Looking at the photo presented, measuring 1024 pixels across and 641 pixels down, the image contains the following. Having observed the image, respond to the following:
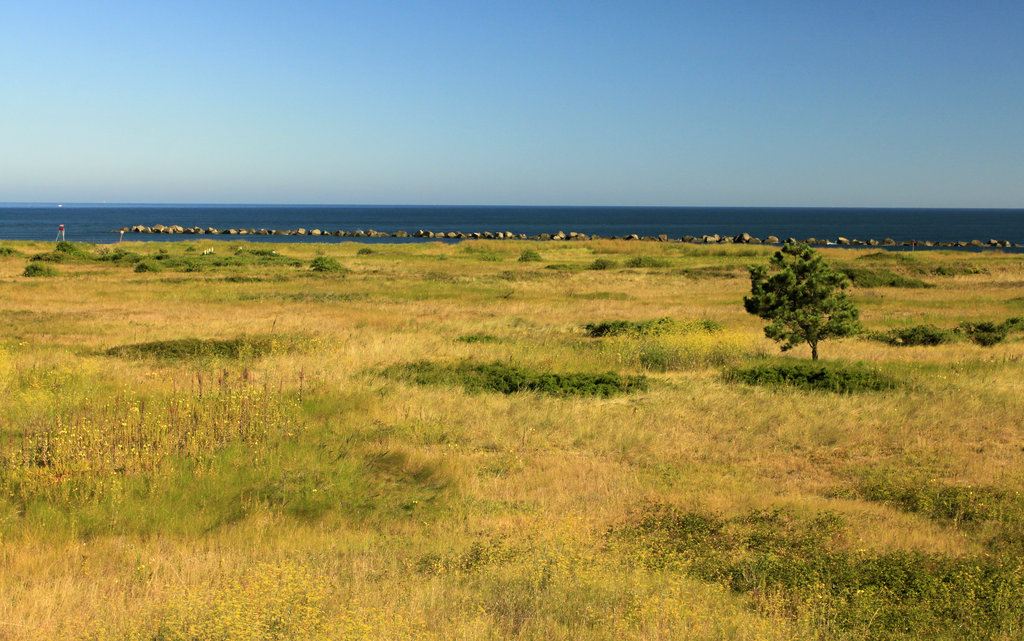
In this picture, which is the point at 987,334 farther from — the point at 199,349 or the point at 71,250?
the point at 71,250

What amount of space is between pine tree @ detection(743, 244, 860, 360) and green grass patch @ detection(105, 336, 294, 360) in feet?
42.1

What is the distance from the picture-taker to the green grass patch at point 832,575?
230 inches

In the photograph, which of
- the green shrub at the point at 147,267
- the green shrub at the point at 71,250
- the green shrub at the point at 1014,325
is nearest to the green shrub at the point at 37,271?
the green shrub at the point at 147,267

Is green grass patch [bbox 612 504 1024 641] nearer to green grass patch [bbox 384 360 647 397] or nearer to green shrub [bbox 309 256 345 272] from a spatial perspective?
green grass patch [bbox 384 360 647 397]

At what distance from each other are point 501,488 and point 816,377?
31.9 feet

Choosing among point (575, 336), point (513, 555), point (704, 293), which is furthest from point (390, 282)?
point (513, 555)

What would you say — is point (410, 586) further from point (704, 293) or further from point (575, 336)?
point (704, 293)

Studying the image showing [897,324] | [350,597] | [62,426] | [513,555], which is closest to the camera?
[350,597]

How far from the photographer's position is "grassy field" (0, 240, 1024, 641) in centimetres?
584

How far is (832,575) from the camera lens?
265 inches

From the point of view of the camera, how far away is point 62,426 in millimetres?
10461

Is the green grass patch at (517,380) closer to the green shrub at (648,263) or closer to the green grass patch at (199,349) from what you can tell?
the green grass patch at (199,349)

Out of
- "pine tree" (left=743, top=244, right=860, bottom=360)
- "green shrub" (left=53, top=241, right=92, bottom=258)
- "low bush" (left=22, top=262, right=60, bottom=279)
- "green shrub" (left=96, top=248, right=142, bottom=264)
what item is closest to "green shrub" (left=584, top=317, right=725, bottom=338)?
"pine tree" (left=743, top=244, right=860, bottom=360)

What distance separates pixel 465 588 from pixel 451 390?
869 cm
